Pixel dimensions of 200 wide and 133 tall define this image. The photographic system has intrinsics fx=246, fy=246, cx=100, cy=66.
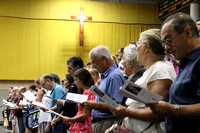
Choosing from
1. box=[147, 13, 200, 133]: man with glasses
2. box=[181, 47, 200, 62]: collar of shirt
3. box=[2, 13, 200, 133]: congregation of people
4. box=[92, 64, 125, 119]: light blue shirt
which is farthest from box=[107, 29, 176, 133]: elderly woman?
box=[92, 64, 125, 119]: light blue shirt

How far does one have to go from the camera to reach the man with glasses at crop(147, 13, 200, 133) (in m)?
1.44

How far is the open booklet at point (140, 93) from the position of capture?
1.39m

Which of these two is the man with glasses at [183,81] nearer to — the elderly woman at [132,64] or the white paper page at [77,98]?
the elderly woman at [132,64]

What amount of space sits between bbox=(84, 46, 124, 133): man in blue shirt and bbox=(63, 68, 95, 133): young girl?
0.19 metres

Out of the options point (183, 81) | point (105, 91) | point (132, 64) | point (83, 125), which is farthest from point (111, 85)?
point (183, 81)

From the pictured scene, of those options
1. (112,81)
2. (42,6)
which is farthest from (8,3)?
(112,81)

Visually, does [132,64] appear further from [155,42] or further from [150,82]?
[150,82]

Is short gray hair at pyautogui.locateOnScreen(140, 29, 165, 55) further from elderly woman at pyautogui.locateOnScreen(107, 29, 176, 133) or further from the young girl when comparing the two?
the young girl

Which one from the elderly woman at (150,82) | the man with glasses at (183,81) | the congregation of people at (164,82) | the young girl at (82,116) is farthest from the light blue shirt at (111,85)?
the man with glasses at (183,81)

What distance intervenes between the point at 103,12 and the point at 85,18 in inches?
53.6

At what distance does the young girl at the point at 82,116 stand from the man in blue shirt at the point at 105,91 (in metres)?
0.19

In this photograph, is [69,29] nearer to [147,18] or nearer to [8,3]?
[8,3]

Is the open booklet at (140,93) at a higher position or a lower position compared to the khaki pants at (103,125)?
higher

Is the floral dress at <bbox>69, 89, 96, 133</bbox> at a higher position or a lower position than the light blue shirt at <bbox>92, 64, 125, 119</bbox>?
lower
